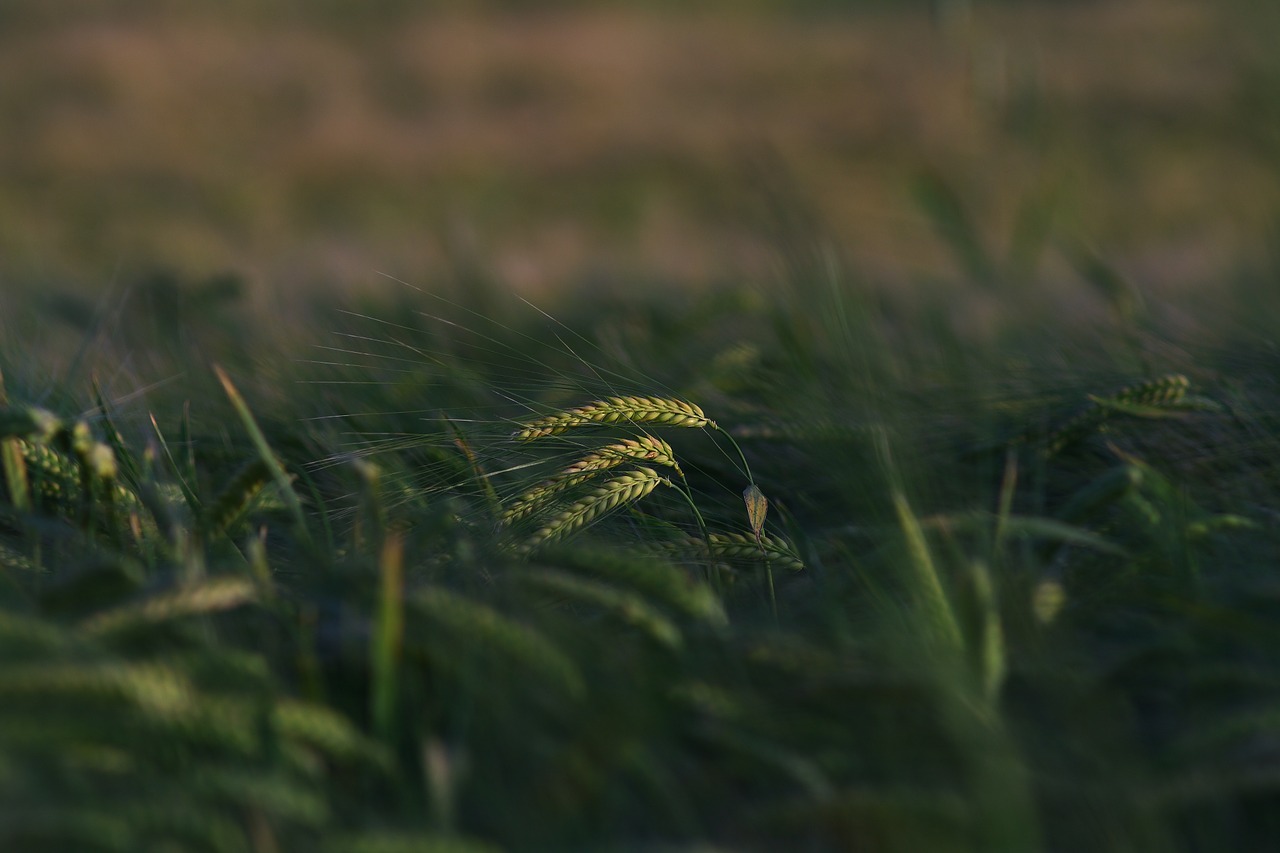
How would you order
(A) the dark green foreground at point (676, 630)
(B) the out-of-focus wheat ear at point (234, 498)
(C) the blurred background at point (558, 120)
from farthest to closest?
(C) the blurred background at point (558, 120) → (B) the out-of-focus wheat ear at point (234, 498) → (A) the dark green foreground at point (676, 630)

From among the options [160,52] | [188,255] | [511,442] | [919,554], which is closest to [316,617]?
[511,442]

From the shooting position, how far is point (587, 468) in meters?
1.01

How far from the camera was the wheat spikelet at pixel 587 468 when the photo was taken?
39.9 inches

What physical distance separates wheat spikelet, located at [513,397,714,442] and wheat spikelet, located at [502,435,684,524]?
2 cm

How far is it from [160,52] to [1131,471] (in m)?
13.4

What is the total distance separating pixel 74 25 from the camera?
13.1 meters

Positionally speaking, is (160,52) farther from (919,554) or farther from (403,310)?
(919,554)

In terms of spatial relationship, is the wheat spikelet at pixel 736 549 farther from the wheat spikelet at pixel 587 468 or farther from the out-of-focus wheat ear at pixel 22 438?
the out-of-focus wheat ear at pixel 22 438

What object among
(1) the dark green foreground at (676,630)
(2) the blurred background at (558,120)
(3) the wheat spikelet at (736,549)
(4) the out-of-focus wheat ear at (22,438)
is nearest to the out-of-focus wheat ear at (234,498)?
(1) the dark green foreground at (676,630)

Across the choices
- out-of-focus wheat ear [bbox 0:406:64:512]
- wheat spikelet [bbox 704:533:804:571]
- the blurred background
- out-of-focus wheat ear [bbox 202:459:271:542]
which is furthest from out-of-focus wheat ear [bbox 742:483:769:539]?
the blurred background

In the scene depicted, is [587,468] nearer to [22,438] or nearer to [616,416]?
[616,416]

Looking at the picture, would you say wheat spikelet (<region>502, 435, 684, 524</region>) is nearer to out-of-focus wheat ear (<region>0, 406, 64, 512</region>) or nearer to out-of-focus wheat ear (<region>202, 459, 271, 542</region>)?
out-of-focus wheat ear (<region>202, 459, 271, 542</region>)

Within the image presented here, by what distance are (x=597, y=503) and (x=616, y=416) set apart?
80 mm

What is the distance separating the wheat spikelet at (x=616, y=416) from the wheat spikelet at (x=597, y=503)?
5cm
